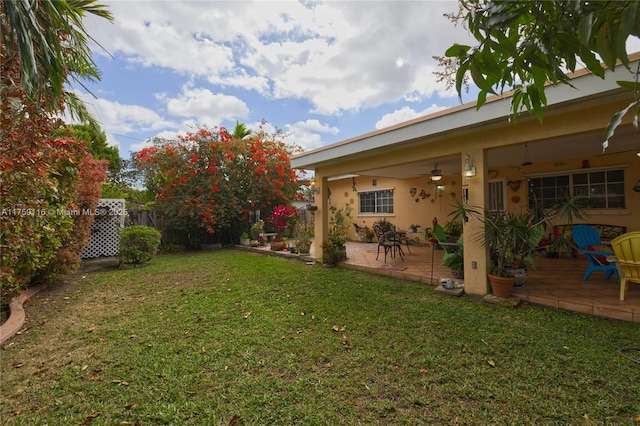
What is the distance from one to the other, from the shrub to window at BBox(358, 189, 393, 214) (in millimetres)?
8572

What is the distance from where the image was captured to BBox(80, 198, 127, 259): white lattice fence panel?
8.60 metres

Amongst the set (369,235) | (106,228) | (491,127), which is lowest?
(369,235)

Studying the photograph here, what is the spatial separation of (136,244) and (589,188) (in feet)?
41.8

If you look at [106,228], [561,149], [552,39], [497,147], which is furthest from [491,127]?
[106,228]

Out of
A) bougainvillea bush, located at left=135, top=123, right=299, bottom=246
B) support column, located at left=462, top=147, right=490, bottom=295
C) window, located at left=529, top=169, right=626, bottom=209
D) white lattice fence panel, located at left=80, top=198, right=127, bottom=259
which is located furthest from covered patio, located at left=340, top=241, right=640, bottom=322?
white lattice fence panel, located at left=80, top=198, right=127, bottom=259

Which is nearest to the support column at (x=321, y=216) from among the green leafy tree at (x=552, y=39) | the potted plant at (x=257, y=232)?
the potted plant at (x=257, y=232)

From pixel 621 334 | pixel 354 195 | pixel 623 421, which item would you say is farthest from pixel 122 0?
pixel 354 195

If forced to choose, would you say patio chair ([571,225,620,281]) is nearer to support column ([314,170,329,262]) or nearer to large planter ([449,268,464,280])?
large planter ([449,268,464,280])

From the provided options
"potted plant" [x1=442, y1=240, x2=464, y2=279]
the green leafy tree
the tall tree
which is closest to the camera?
the green leafy tree

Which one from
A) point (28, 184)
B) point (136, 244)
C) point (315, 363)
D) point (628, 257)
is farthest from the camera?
point (136, 244)

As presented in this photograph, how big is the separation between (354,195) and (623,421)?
38.0 ft

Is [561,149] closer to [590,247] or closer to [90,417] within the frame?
[590,247]

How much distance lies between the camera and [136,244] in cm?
789

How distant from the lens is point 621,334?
3248mm
